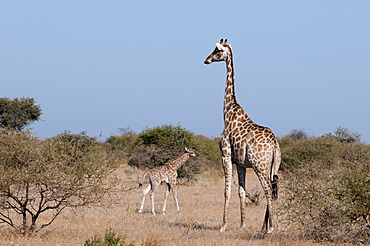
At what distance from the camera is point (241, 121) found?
11594mm

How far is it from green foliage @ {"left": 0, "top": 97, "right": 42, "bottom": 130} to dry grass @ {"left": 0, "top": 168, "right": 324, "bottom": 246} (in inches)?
867

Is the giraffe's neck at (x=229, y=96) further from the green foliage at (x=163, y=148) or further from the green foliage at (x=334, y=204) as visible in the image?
the green foliage at (x=163, y=148)

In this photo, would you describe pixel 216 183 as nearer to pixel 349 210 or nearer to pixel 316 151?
pixel 316 151

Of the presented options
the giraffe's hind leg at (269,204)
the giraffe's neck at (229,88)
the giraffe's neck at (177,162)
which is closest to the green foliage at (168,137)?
the giraffe's neck at (177,162)

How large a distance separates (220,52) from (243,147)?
2204mm

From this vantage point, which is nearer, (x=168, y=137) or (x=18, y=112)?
(x=168, y=137)

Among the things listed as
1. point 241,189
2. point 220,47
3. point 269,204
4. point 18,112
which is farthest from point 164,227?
point 18,112

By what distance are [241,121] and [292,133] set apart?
60.5m

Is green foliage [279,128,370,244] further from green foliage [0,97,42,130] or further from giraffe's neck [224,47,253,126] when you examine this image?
green foliage [0,97,42,130]

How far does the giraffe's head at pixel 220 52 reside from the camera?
11.8m

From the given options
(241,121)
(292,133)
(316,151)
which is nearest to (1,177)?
(241,121)

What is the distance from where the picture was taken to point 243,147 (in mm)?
11094

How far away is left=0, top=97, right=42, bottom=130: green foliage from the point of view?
37.8 metres

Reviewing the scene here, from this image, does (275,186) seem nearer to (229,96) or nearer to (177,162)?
(229,96)
